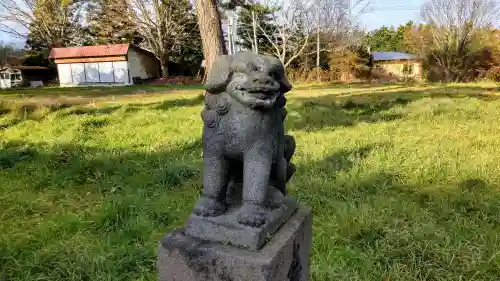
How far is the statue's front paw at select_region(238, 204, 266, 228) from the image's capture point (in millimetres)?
1398

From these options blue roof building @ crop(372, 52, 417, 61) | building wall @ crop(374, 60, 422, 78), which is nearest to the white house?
building wall @ crop(374, 60, 422, 78)

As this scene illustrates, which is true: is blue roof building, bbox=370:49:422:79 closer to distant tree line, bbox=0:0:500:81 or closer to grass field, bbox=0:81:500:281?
distant tree line, bbox=0:0:500:81

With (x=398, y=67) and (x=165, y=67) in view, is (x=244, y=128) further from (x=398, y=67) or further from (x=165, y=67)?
(x=398, y=67)

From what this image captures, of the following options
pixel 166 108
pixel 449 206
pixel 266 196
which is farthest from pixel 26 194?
pixel 166 108

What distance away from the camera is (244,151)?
56.7 inches

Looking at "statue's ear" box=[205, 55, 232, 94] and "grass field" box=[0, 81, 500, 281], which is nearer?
"statue's ear" box=[205, 55, 232, 94]

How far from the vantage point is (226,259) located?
135cm

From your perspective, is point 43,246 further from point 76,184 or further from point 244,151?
point 244,151

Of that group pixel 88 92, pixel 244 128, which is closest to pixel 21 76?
pixel 88 92

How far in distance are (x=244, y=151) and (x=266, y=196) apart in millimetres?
232

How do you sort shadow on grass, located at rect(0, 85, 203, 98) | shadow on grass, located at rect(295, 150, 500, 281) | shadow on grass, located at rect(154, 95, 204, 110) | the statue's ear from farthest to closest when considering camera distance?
shadow on grass, located at rect(0, 85, 203, 98), shadow on grass, located at rect(154, 95, 204, 110), shadow on grass, located at rect(295, 150, 500, 281), the statue's ear

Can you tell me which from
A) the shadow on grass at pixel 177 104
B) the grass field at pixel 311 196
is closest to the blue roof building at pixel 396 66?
the shadow on grass at pixel 177 104

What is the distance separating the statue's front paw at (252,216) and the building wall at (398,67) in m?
24.6

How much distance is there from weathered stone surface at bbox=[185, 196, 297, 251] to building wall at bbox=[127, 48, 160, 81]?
2386 centimetres
